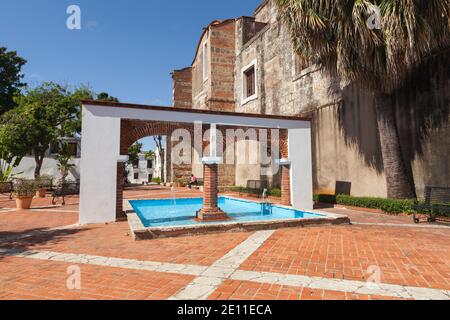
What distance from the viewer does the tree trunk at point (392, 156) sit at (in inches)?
397

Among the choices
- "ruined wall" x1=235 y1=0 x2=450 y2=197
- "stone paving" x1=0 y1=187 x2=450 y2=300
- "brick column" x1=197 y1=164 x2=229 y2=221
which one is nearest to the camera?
"stone paving" x1=0 y1=187 x2=450 y2=300

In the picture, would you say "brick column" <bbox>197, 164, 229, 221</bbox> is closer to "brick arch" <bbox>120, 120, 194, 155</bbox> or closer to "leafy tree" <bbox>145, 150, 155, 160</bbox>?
"brick arch" <bbox>120, 120, 194, 155</bbox>

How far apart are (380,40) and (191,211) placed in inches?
387

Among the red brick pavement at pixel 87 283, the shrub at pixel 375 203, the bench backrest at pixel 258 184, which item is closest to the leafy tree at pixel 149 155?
the bench backrest at pixel 258 184

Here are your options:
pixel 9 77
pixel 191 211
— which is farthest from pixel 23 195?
pixel 9 77

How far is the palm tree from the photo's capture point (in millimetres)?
8453

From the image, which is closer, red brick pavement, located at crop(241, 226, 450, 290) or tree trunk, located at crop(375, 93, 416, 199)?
red brick pavement, located at crop(241, 226, 450, 290)

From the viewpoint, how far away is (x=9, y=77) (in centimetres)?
3147

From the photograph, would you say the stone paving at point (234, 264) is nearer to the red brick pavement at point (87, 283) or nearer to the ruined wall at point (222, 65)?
the red brick pavement at point (87, 283)

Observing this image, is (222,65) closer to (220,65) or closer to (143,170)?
(220,65)

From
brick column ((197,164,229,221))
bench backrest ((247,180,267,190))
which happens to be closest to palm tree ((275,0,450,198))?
brick column ((197,164,229,221))

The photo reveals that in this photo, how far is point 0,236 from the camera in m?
6.87

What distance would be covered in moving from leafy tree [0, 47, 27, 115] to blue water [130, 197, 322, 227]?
87.7ft
